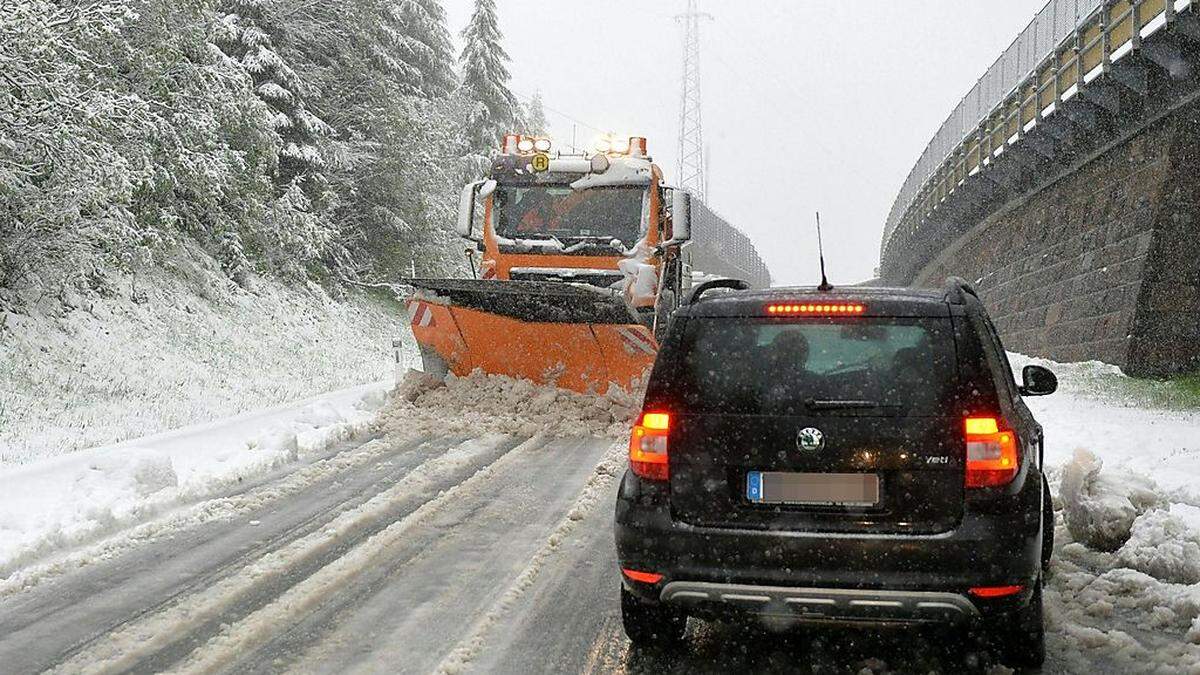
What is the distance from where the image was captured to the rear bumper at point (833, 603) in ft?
13.0

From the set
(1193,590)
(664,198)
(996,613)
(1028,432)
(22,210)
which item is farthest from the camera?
(664,198)

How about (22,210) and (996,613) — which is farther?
(22,210)

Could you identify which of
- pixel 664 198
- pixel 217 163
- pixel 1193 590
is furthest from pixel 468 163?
pixel 1193 590

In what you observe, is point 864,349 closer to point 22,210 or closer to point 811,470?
point 811,470

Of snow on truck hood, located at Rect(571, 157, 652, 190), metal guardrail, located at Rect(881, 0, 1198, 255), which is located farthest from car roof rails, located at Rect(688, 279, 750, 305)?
metal guardrail, located at Rect(881, 0, 1198, 255)

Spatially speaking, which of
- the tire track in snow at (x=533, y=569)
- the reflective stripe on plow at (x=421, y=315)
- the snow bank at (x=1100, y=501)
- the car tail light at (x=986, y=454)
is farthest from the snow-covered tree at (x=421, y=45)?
the car tail light at (x=986, y=454)

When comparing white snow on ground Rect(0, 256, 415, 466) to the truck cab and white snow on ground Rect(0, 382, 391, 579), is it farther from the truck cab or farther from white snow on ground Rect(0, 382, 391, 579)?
the truck cab

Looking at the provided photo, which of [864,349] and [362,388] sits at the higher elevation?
[864,349]

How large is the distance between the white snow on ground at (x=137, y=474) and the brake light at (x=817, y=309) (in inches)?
173

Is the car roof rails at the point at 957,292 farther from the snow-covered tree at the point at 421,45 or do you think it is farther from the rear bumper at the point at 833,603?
the snow-covered tree at the point at 421,45

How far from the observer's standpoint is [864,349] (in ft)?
13.8

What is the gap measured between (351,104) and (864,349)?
79.0 feet

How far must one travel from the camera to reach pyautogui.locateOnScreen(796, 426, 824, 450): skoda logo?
4090 millimetres

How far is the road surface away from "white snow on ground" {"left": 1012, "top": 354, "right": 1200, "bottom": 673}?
2.08 ft
